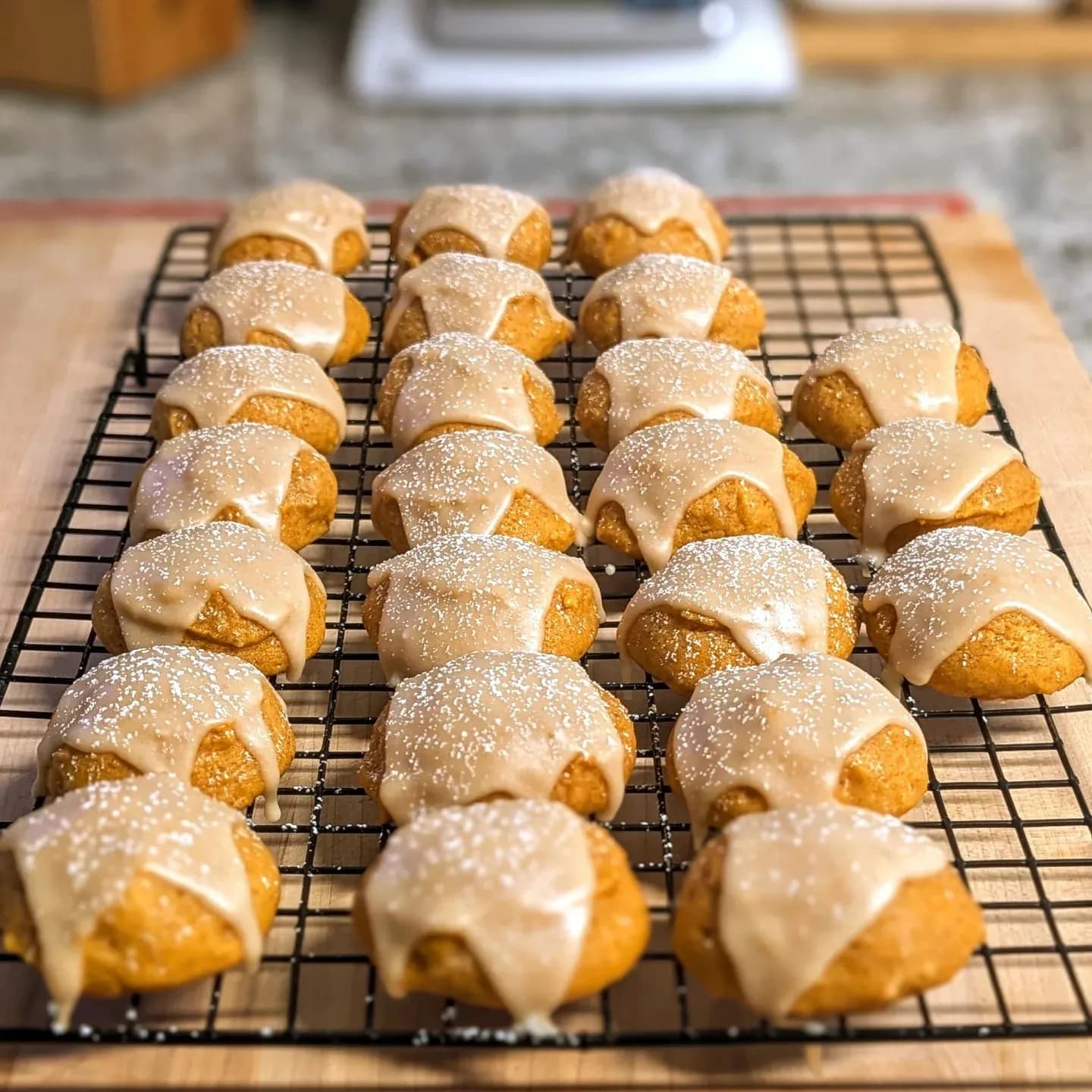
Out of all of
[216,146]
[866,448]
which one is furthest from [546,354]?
[216,146]

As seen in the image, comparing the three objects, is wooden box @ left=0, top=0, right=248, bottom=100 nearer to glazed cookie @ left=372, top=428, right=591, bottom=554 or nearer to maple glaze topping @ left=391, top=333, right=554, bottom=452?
maple glaze topping @ left=391, top=333, right=554, bottom=452

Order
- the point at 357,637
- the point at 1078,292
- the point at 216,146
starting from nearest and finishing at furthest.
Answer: the point at 357,637, the point at 1078,292, the point at 216,146

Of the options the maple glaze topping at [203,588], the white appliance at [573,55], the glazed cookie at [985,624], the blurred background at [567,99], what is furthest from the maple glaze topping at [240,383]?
the white appliance at [573,55]

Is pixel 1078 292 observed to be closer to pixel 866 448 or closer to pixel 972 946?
pixel 866 448

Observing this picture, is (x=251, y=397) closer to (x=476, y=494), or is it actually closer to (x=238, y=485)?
(x=238, y=485)

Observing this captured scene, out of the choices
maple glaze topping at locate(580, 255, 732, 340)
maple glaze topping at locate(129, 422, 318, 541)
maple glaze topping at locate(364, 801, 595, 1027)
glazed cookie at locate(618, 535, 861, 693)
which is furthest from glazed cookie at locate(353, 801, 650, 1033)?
maple glaze topping at locate(580, 255, 732, 340)

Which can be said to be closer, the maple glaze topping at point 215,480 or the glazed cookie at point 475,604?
the glazed cookie at point 475,604

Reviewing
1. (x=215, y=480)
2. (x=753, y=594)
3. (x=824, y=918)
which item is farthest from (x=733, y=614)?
(x=215, y=480)

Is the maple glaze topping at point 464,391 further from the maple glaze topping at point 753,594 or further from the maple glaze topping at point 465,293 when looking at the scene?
the maple glaze topping at point 753,594
